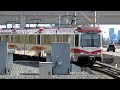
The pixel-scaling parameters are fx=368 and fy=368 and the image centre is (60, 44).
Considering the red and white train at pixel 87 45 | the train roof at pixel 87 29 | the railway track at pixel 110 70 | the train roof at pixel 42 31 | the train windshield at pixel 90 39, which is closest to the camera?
the railway track at pixel 110 70

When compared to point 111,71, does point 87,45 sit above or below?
above

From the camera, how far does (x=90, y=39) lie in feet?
85.2

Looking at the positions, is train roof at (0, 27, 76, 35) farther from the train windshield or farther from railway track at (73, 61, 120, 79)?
railway track at (73, 61, 120, 79)

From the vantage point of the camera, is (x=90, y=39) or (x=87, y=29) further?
(x=90, y=39)

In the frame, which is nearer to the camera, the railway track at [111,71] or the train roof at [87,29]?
the railway track at [111,71]

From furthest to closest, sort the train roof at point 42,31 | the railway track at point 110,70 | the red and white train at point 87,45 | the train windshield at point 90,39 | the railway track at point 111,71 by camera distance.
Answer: the train roof at point 42,31, the train windshield at point 90,39, the red and white train at point 87,45, the railway track at point 110,70, the railway track at point 111,71

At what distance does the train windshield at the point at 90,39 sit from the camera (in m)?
25.7

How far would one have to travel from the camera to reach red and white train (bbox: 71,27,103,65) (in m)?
25.0

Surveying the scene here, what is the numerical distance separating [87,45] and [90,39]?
59cm

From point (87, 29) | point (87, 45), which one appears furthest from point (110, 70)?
point (87, 29)

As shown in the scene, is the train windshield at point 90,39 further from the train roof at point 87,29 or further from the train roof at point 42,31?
the train roof at point 42,31

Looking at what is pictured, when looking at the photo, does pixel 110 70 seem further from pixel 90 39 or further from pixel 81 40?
pixel 90 39

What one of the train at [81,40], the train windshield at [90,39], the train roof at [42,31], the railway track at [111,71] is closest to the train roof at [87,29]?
the train at [81,40]
